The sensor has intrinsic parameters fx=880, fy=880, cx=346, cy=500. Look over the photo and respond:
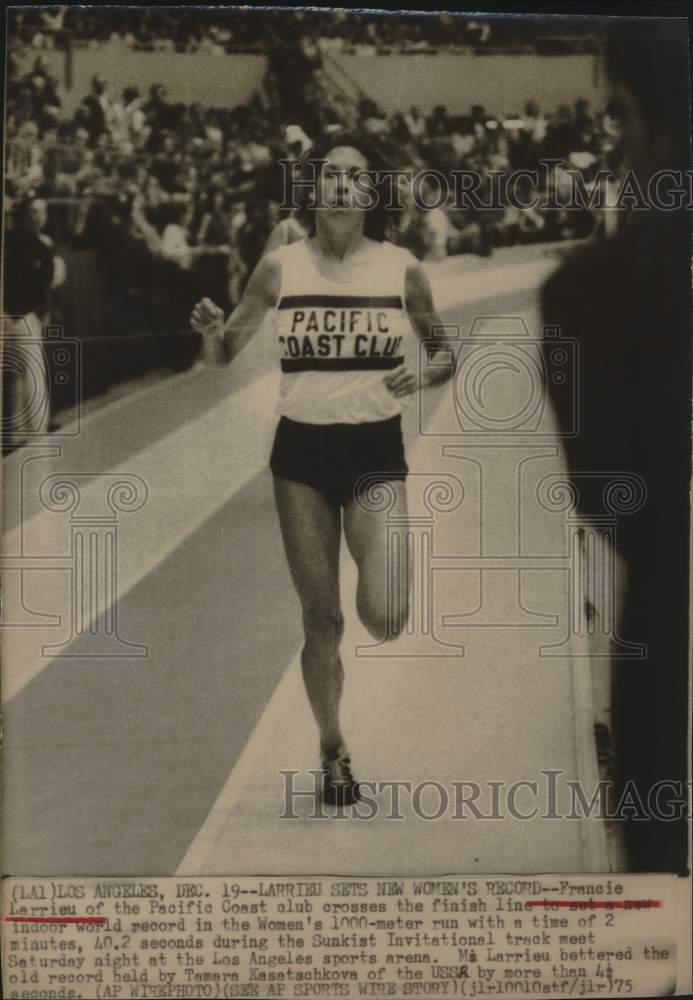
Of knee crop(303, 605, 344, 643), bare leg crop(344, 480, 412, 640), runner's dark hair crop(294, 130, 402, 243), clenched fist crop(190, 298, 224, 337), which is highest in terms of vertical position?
runner's dark hair crop(294, 130, 402, 243)

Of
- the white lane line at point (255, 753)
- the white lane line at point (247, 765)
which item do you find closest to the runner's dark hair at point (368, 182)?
the white lane line at point (255, 753)

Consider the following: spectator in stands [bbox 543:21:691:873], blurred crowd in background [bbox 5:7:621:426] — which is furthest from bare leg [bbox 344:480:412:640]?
blurred crowd in background [bbox 5:7:621:426]

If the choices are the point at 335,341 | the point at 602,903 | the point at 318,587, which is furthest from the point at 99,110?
the point at 602,903

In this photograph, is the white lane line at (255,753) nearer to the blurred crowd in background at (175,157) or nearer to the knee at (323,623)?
the knee at (323,623)

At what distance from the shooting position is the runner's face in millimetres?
2180

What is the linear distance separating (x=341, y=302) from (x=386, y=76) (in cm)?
57

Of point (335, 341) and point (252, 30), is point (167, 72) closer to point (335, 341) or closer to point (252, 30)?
point (252, 30)

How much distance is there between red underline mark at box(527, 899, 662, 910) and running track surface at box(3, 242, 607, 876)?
0.08 m

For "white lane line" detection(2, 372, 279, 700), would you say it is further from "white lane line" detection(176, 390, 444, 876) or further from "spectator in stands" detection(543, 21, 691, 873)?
"spectator in stands" detection(543, 21, 691, 873)

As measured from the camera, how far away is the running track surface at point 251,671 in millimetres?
2166

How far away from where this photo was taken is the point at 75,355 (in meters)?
2.18

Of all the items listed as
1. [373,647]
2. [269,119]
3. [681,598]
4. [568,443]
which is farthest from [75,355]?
[681,598]

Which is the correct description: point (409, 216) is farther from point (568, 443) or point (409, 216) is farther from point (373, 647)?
point (373, 647)

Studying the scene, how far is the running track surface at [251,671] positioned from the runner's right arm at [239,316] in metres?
0.05
